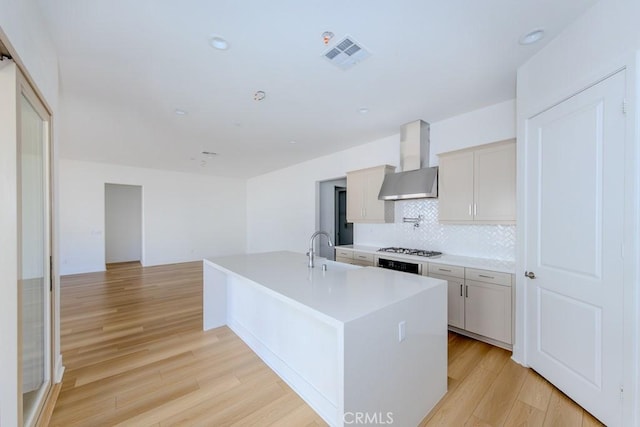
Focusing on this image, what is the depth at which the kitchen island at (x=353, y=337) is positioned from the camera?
4.23 ft

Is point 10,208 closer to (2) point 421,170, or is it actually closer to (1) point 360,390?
(1) point 360,390

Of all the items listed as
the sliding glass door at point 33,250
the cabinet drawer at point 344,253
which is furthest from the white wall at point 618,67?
the sliding glass door at point 33,250

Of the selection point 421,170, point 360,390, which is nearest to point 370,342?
point 360,390

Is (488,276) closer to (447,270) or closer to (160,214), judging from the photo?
(447,270)

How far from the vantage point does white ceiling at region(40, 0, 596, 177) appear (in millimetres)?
1666

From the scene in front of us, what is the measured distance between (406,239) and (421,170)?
3.54 ft

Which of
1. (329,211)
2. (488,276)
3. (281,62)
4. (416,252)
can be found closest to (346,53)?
(281,62)

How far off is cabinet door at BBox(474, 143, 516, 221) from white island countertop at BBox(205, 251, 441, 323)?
148cm

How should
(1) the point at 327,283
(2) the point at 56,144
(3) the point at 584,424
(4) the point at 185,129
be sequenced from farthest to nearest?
(4) the point at 185,129 < (2) the point at 56,144 < (1) the point at 327,283 < (3) the point at 584,424

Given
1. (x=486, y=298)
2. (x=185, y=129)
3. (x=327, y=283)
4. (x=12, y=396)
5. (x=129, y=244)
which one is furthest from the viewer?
(x=129, y=244)

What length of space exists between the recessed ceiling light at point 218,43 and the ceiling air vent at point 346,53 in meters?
0.76

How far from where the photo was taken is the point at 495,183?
112 inches

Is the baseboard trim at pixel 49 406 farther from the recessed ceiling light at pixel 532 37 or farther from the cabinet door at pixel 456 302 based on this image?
the recessed ceiling light at pixel 532 37

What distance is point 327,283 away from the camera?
1849mm
